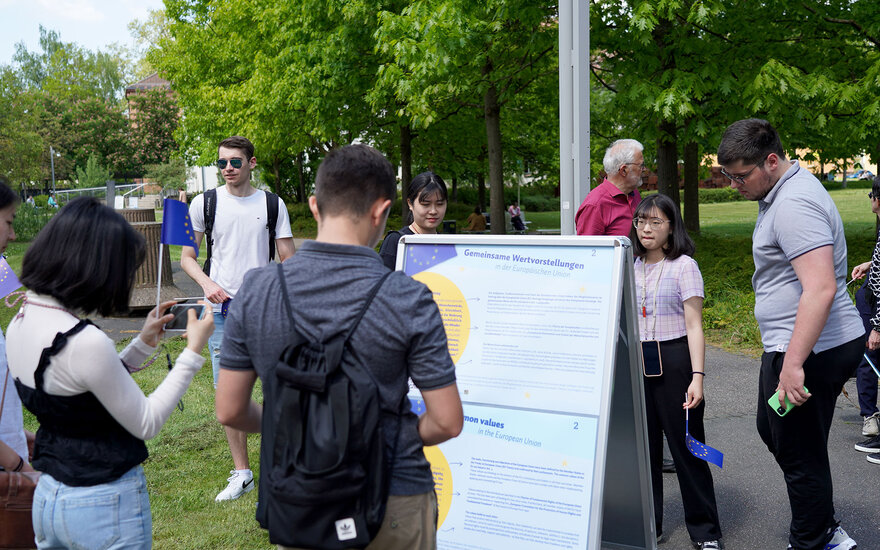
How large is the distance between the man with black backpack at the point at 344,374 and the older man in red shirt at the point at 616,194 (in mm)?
3156

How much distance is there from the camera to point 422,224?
473 cm

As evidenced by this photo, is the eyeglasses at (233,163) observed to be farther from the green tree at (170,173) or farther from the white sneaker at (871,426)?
the green tree at (170,173)

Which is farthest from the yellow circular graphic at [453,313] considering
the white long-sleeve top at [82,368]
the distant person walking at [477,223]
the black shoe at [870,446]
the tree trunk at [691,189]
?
the distant person walking at [477,223]

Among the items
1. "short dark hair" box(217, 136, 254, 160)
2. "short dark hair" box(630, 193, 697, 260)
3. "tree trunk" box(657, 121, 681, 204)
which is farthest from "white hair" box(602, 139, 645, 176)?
"tree trunk" box(657, 121, 681, 204)

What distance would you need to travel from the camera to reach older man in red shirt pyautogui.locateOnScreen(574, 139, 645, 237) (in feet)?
16.4

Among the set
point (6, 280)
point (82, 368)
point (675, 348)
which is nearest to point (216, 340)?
point (6, 280)

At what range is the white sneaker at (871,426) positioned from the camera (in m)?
5.67

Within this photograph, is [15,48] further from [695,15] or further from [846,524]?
[846,524]

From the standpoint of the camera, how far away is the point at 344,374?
1.85 meters

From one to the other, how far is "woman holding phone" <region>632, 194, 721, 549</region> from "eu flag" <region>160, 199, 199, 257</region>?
7.92 feet

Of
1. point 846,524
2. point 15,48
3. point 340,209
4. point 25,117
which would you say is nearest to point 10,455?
point 340,209

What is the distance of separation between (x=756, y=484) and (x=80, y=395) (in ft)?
14.1

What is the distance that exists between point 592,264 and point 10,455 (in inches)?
90.9

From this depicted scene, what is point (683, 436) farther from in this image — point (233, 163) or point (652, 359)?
point (233, 163)
